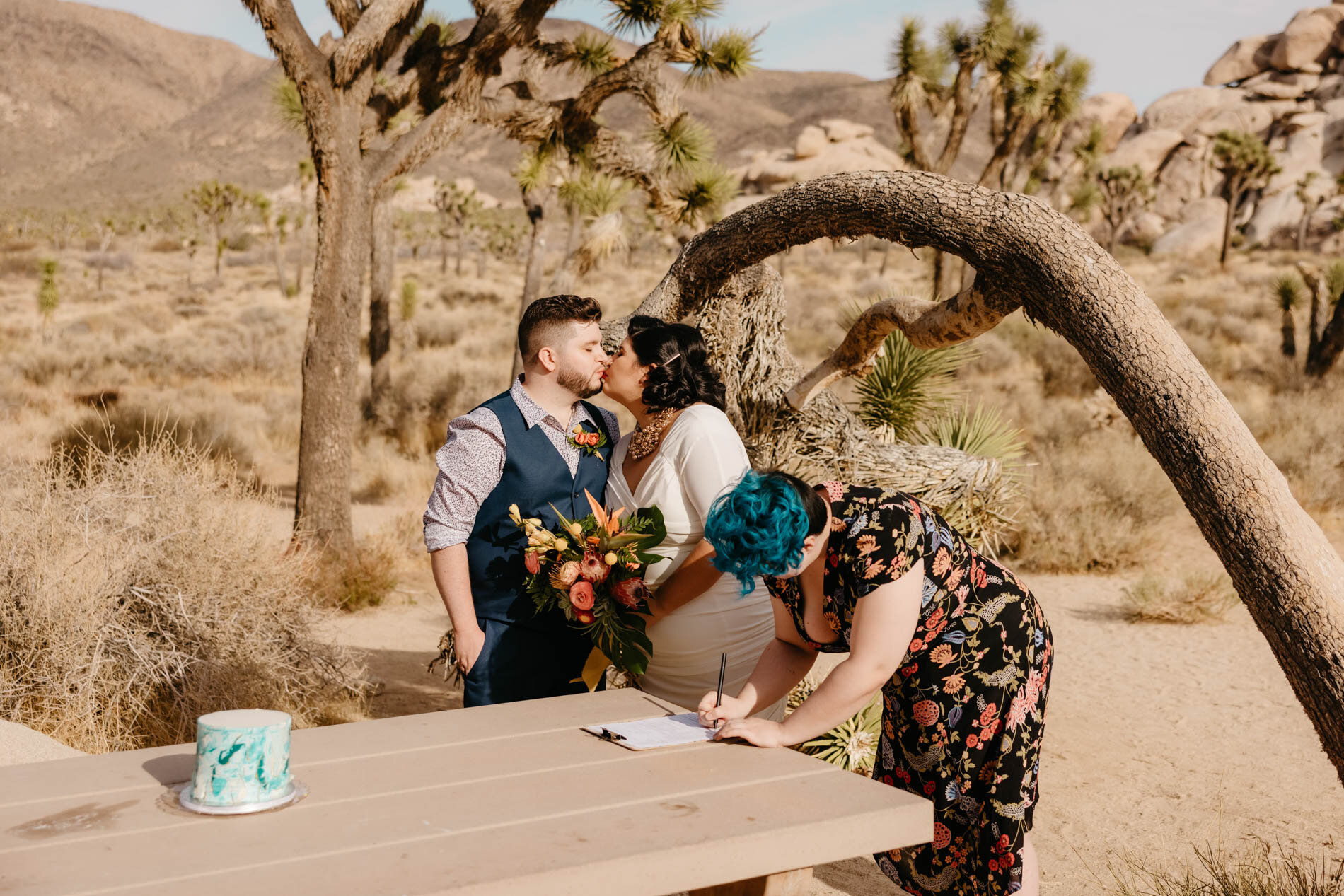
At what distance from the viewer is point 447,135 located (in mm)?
7320

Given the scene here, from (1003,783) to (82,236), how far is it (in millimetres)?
53339

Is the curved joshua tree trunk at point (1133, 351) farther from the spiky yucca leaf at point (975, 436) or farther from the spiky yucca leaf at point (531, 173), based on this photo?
the spiky yucca leaf at point (531, 173)

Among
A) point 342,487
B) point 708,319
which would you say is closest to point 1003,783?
point 708,319

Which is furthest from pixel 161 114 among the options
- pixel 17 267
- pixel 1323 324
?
pixel 1323 324

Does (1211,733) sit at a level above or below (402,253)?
below

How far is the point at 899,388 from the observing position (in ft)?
20.8

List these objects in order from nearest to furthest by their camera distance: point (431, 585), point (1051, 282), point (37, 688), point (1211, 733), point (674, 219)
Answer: point (1051, 282)
point (37, 688)
point (1211, 733)
point (431, 585)
point (674, 219)

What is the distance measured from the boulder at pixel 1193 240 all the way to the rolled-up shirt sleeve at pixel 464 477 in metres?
43.2

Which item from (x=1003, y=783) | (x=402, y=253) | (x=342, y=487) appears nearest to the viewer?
(x=1003, y=783)

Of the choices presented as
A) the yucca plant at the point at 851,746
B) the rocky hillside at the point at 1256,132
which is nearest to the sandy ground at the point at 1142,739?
the yucca plant at the point at 851,746

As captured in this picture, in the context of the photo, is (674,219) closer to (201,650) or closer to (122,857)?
(201,650)

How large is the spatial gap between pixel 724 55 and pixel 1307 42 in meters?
58.4

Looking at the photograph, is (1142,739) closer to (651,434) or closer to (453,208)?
(651,434)

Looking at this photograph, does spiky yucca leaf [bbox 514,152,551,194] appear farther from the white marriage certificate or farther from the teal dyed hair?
the teal dyed hair
